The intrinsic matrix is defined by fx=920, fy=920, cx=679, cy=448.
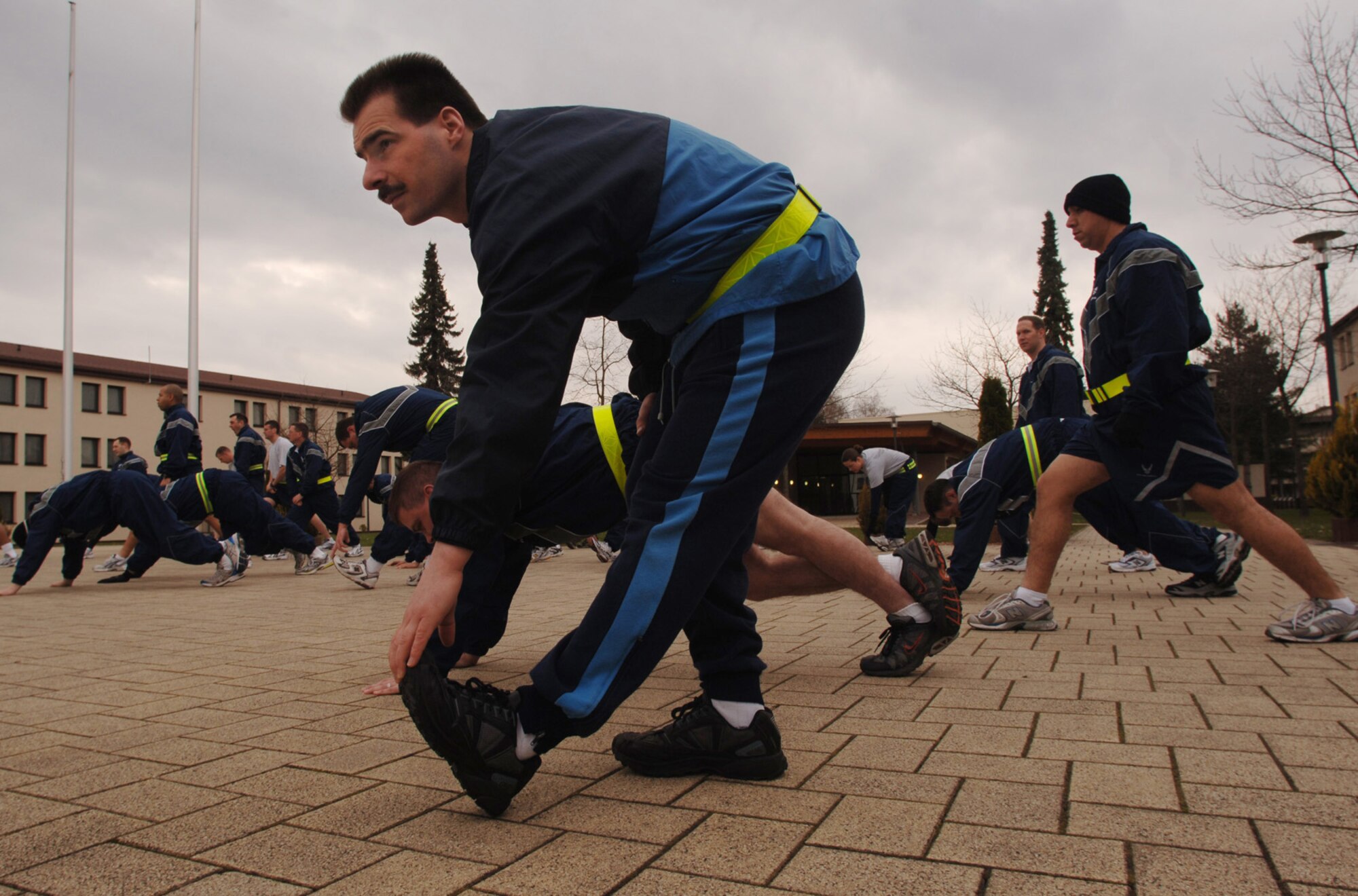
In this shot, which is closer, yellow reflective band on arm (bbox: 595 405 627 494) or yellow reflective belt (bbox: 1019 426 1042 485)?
yellow reflective band on arm (bbox: 595 405 627 494)

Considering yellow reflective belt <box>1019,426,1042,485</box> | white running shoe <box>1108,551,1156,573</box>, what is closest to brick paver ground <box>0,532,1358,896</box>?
yellow reflective belt <box>1019,426,1042,485</box>

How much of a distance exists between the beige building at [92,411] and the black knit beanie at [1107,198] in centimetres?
4317

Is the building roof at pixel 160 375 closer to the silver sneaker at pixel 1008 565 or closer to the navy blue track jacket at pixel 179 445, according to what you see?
the navy blue track jacket at pixel 179 445

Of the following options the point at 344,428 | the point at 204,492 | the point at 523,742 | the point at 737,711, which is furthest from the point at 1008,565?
the point at 204,492

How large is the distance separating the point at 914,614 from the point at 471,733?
2.02 metres

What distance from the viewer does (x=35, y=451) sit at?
4812 centimetres

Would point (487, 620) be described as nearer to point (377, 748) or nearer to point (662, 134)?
point (377, 748)

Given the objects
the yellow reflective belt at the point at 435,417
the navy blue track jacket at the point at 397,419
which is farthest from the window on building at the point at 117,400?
the yellow reflective belt at the point at 435,417

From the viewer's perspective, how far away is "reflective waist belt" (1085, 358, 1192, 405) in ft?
→ 13.5

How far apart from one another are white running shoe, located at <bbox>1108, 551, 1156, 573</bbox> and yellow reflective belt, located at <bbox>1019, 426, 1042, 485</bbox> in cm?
298

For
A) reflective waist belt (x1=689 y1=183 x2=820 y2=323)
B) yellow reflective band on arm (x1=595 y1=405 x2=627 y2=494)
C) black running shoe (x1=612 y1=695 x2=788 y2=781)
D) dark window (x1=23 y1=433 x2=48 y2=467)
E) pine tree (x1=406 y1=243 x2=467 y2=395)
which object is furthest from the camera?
pine tree (x1=406 y1=243 x2=467 y2=395)

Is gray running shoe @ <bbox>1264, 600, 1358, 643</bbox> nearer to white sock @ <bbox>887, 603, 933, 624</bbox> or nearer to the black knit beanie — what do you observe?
white sock @ <bbox>887, 603, 933, 624</bbox>

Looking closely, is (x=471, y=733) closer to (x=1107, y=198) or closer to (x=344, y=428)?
(x=1107, y=198)

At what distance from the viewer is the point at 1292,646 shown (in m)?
3.69
